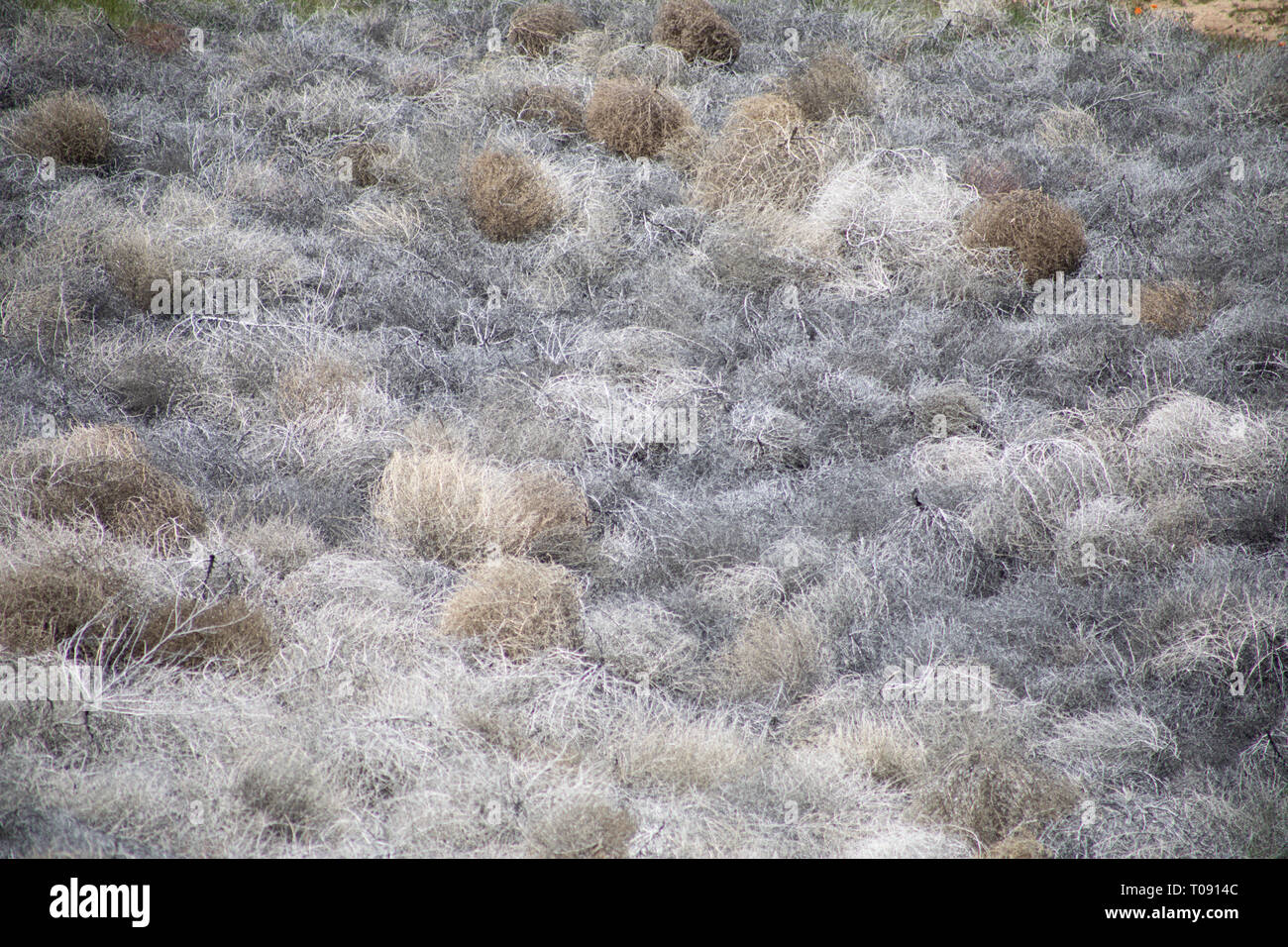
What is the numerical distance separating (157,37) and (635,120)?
559 centimetres

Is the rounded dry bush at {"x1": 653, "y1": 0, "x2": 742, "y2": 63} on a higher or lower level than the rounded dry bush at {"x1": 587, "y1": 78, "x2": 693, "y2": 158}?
higher

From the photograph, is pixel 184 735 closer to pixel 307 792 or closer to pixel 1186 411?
pixel 307 792

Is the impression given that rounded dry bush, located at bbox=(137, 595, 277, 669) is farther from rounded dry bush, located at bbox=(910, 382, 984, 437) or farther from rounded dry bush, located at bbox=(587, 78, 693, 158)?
rounded dry bush, located at bbox=(587, 78, 693, 158)

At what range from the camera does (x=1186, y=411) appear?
6.23m

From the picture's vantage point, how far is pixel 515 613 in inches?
193

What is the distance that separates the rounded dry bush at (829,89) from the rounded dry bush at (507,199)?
2898 mm

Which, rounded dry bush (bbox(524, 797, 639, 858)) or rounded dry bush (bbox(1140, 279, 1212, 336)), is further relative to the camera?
rounded dry bush (bbox(1140, 279, 1212, 336))

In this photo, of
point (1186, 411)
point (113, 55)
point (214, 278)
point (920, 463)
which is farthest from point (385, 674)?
point (113, 55)

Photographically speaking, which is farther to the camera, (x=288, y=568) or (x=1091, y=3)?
(x=1091, y=3)

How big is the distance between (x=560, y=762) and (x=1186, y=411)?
434 cm

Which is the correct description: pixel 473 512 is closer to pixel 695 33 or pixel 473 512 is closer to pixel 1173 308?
pixel 1173 308

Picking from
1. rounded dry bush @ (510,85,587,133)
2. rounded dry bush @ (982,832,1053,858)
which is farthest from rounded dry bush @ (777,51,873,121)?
rounded dry bush @ (982,832,1053,858)

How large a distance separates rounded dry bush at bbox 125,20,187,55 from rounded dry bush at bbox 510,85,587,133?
157 inches

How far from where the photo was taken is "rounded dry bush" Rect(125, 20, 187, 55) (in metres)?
11.0
